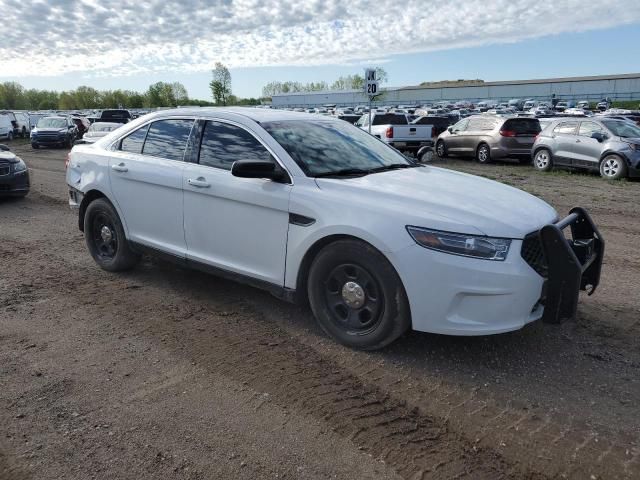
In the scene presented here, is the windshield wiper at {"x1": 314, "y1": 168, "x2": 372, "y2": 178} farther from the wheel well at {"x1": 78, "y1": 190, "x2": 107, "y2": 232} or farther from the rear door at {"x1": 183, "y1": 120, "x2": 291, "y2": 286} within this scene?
the wheel well at {"x1": 78, "y1": 190, "x2": 107, "y2": 232}

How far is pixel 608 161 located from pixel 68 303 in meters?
13.5

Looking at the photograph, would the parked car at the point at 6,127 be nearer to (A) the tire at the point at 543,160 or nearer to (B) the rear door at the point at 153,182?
(A) the tire at the point at 543,160

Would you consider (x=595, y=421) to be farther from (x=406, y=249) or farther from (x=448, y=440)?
(x=406, y=249)

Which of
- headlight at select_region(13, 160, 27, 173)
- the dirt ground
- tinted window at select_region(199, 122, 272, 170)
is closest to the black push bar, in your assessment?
the dirt ground

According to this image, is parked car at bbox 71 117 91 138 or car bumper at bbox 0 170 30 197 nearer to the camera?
car bumper at bbox 0 170 30 197

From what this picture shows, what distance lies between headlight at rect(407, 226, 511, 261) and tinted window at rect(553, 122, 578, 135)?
13.7 meters

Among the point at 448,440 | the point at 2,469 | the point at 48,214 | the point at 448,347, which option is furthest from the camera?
the point at 48,214

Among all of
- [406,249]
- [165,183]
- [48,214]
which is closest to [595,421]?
[406,249]

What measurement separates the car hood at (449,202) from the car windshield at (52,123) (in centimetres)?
2681

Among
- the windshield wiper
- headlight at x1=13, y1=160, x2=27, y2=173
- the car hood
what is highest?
the windshield wiper

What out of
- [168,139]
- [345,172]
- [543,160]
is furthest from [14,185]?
[543,160]

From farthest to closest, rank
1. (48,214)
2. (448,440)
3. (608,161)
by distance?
1. (608,161)
2. (48,214)
3. (448,440)

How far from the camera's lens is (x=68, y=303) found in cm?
507

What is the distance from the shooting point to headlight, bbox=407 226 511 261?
347 cm
